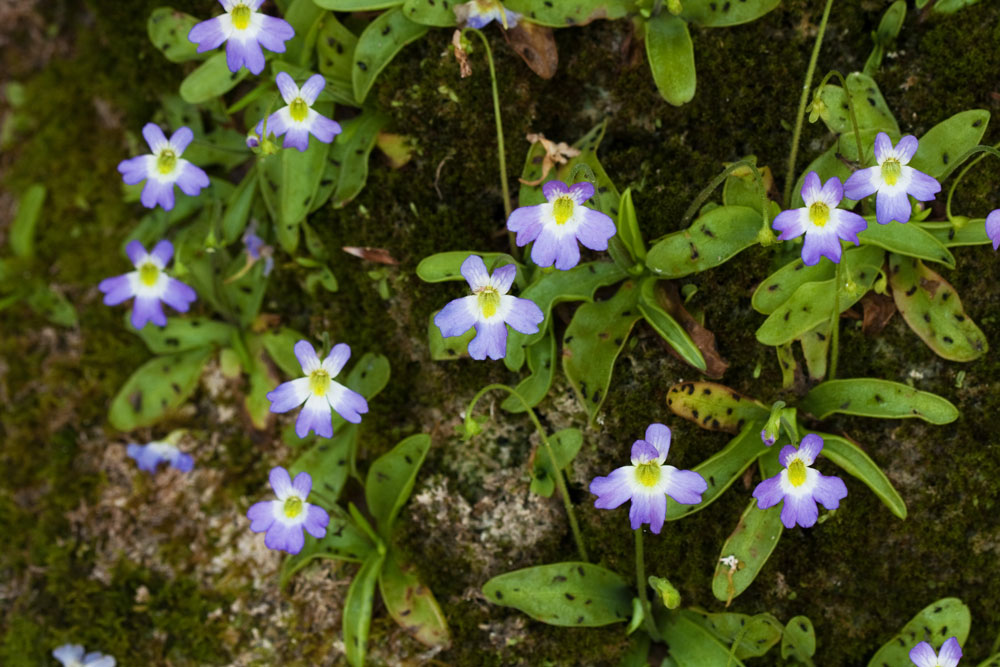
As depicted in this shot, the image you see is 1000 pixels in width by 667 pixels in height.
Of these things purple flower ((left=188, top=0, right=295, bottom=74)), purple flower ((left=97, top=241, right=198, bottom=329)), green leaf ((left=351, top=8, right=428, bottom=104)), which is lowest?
purple flower ((left=97, top=241, right=198, bottom=329))

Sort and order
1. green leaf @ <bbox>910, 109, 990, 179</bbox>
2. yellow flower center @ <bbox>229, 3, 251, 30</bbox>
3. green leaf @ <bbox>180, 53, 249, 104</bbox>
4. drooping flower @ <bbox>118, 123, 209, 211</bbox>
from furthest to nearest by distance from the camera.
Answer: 1. green leaf @ <bbox>180, 53, 249, 104</bbox>
2. drooping flower @ <bbox>118, 123, 209, 211</bbox>
3. yellow flower center @ <bbox>229, 3, 251, 30</bbox>
4. green leaf @ <bbox>910, 109, 990, 179</bbox>

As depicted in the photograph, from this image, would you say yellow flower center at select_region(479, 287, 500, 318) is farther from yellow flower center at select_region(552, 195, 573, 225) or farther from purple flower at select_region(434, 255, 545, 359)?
yellow flower center at select_region(552, 195, 573, 225)

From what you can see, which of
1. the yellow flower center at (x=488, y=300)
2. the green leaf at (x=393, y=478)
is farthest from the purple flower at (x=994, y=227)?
the green leaf at (x=393, y=478)

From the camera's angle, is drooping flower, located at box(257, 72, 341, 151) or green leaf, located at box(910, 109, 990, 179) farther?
drooping flower, located at box(257, 72, 341, 151)

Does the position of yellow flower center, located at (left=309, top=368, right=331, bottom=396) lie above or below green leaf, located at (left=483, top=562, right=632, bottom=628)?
above

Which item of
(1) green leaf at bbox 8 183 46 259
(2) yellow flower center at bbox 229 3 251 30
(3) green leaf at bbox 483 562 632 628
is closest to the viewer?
(3) green leaf at bbox 483 562 632 628

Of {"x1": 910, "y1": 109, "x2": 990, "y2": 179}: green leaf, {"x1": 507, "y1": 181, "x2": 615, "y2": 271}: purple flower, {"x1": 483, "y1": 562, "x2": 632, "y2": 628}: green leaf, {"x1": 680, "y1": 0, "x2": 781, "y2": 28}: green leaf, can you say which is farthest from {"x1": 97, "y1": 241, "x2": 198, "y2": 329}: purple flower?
{"x1": 910, "y1": 109, "x2": 990, "y2": 179}: green leaf

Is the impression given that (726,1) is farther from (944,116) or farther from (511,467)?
(511,467)
